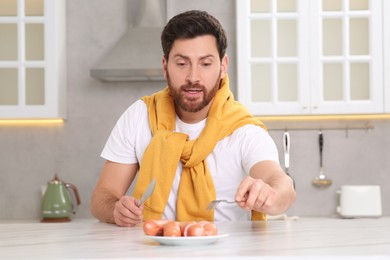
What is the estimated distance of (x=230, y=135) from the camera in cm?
248

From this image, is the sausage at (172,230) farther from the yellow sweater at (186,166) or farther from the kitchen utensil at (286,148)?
the kitchen utensil at (286,148)

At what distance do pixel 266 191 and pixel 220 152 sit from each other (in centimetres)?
57

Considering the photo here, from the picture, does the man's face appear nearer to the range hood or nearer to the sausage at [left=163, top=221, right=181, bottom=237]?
the sausage at [left=163, top=221, right=181, bottom=237]

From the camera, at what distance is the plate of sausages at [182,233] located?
1556 millimetres

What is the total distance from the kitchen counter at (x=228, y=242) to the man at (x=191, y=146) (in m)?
0.28

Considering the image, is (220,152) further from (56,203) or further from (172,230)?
(56,203)

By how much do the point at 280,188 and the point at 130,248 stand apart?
0.66 m

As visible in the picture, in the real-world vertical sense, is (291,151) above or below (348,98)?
below

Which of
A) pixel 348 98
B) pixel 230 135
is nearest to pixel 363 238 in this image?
pixel 230 135

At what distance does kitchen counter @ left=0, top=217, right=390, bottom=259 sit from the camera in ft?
4.72

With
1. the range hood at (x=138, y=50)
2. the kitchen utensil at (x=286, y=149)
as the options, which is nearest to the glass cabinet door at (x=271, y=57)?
the kitchen utensil at (x=286, y=149)

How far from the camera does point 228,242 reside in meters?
1.63

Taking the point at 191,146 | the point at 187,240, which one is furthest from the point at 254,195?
the point at 191,146

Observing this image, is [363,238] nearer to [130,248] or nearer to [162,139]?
[130,248]
